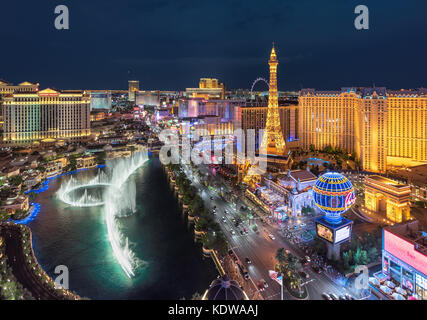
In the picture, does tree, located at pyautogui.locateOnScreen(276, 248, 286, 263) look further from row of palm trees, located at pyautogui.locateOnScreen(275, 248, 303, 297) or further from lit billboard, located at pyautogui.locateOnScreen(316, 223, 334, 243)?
lit billboard, located at pyautogui.locateOnScreen(316, 223, 334, 243)

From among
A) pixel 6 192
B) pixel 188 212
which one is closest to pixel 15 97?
pixel 6 192

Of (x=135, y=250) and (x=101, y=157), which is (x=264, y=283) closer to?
(x=135, y=250)

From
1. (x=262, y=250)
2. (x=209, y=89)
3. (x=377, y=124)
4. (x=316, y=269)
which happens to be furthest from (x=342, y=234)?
(x=209, y=89)

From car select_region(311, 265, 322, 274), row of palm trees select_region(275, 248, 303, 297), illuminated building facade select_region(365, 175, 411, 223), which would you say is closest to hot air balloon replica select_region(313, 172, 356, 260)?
car select_region(311, 265, 322, 274)

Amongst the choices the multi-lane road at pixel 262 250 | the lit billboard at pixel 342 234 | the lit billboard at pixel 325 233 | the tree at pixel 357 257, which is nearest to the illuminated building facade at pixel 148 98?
the multi-lane road at pixel 262 250

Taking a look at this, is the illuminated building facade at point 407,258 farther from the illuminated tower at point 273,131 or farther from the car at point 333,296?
the illuminated tower at point 273,131

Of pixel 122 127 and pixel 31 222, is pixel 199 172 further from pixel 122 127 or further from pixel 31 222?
pixel 122 127

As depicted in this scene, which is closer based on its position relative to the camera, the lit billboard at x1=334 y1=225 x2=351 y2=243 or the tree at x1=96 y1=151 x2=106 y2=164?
the lit billboard at x1=334 y1=225 x2=351 y2=243
